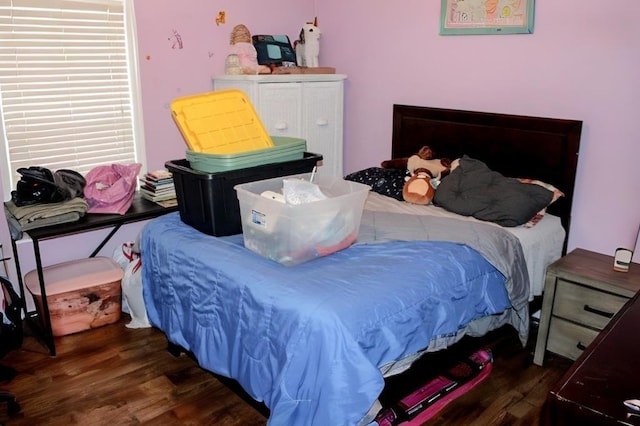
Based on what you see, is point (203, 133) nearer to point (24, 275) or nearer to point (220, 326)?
point (220, 326)

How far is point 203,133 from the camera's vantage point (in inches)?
94.8

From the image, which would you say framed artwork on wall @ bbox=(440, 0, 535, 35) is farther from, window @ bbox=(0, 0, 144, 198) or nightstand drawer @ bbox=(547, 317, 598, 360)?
window @ bbox=(0, 0, 144, 198)

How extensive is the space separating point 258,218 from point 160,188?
1242 millimetres

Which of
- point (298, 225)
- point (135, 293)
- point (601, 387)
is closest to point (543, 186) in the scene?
point (298, 225)

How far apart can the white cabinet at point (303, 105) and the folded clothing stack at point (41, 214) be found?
1214 millimetres

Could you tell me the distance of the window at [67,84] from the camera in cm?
284

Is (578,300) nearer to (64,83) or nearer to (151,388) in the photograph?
(151,388)

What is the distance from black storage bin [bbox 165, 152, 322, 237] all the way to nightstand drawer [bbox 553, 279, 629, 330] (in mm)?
1398

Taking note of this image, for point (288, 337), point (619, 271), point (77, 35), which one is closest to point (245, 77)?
point (77, 35)

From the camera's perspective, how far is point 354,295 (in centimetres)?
180

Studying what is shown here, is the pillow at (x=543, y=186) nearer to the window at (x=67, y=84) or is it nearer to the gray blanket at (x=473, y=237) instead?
the gray blanket at (x=473, y=237)

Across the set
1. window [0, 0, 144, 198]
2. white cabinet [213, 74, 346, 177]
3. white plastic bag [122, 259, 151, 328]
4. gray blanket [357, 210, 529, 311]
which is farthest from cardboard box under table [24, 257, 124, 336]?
gray blanket [357, 210, 529, 311]

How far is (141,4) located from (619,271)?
2.94 m

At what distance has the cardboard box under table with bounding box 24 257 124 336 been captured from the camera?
2812mm
